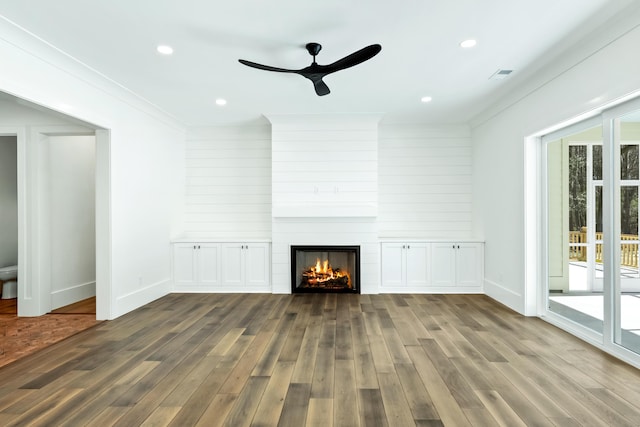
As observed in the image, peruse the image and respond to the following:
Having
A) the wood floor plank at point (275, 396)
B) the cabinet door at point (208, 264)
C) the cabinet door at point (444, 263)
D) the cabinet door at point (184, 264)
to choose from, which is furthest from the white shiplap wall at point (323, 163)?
the wood floor plank at point (275, 396)

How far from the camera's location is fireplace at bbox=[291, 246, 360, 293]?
5566 mm

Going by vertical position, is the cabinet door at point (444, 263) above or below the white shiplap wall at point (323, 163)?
below

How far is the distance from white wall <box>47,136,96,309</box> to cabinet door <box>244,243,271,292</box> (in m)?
2.41

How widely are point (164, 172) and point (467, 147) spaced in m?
5.08

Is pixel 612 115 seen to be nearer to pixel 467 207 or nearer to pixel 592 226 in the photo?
pixel 592 226

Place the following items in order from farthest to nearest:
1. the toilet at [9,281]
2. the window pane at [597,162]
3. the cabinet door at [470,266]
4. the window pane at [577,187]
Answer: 1. the cabinet door at [470,266]
2. the toilet at [9,281]
3. the window pane at [577,187]
4. the window pane at [597,162]

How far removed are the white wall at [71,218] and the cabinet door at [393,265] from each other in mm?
4609

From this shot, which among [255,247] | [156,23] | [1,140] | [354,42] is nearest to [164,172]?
[255,247]

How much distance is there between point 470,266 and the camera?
18.1 feet

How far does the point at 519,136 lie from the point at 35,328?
622 centimetres

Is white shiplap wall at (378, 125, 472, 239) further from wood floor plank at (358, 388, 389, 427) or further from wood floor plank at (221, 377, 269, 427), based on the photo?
wood floor plank at (221, 377, 269, 427)

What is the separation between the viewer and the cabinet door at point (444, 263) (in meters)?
5.54

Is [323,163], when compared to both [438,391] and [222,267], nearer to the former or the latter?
[222,267]

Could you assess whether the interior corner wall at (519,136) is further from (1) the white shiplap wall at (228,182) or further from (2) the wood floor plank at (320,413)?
(1) the white shiplap wall at (228,182)
